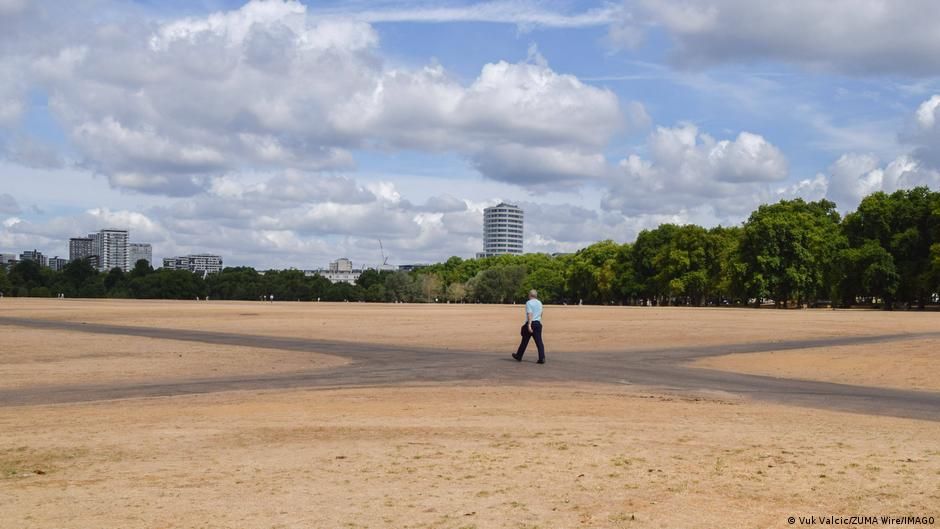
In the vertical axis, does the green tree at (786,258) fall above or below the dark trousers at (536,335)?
above

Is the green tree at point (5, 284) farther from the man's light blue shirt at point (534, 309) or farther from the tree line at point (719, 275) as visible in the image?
the man's light blue shirt at point (534, 309)

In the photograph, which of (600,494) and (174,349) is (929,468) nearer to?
(600,494)

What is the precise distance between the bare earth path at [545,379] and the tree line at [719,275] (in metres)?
67.0

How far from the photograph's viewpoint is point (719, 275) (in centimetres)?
11556

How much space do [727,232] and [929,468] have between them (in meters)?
122

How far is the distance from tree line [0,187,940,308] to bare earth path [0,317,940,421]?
67.0m

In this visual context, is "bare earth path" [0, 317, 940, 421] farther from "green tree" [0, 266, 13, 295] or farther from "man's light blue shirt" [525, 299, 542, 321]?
"green tree" [0, 266, 13, 295]

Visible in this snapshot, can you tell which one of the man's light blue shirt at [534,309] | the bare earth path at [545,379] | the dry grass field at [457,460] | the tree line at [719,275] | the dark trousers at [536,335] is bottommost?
the bare earth path at [545,379]

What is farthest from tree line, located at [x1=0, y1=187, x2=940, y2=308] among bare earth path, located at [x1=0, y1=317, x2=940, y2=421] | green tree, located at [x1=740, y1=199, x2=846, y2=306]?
bare earth path, located at [x1=0, y1=317, x2=940, y2=421]

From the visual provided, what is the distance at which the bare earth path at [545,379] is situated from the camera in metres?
16.9

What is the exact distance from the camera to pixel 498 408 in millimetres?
14742

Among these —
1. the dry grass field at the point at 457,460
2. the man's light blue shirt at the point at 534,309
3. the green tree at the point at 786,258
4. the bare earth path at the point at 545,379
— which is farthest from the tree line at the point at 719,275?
the dry grass field at the point at 457,460

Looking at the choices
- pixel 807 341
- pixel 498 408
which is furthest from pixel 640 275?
pixel 498 408

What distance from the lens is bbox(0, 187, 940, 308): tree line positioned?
90.5 meters
